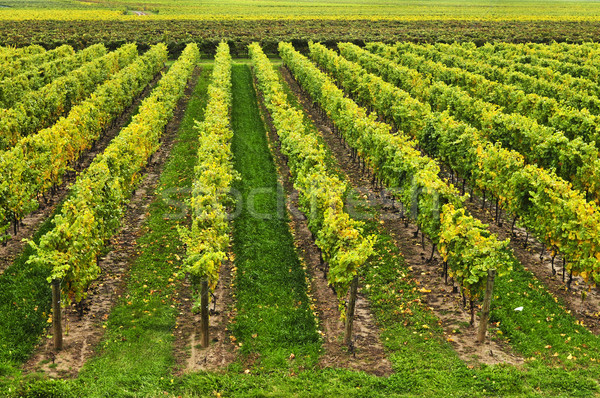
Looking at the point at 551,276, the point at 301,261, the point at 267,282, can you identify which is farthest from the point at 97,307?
the point at 551,276

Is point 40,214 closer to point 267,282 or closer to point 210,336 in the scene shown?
point 267,282

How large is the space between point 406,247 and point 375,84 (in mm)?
18803

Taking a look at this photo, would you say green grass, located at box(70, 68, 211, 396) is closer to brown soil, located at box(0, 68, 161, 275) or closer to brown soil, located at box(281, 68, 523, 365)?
brown soil, located at box(0, 68, 161, 275)

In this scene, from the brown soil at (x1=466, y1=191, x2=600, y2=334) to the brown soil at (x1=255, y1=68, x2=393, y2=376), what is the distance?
17.1ft

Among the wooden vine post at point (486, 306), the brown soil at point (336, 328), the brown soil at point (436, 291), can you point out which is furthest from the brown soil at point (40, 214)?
the wooden vine post at point (486, 306)

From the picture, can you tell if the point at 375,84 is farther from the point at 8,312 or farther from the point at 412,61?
the point at 8,312

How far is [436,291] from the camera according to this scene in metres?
15.5

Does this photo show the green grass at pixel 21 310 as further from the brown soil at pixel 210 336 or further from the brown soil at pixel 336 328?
the brown soil at pixel 336 328

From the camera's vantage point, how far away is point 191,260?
13.1 meters

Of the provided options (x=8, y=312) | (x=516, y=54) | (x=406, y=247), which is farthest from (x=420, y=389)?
(x=516, y=54)

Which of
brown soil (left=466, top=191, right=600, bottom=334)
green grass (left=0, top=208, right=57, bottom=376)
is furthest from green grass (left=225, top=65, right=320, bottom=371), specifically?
brown soil (left=466, top=191, right=600, bottom=334)

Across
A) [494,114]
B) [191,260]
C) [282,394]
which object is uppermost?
[494,114]

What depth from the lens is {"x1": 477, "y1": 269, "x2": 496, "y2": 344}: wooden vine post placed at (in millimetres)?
12695

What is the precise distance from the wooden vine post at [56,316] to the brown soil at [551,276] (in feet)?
40.6
